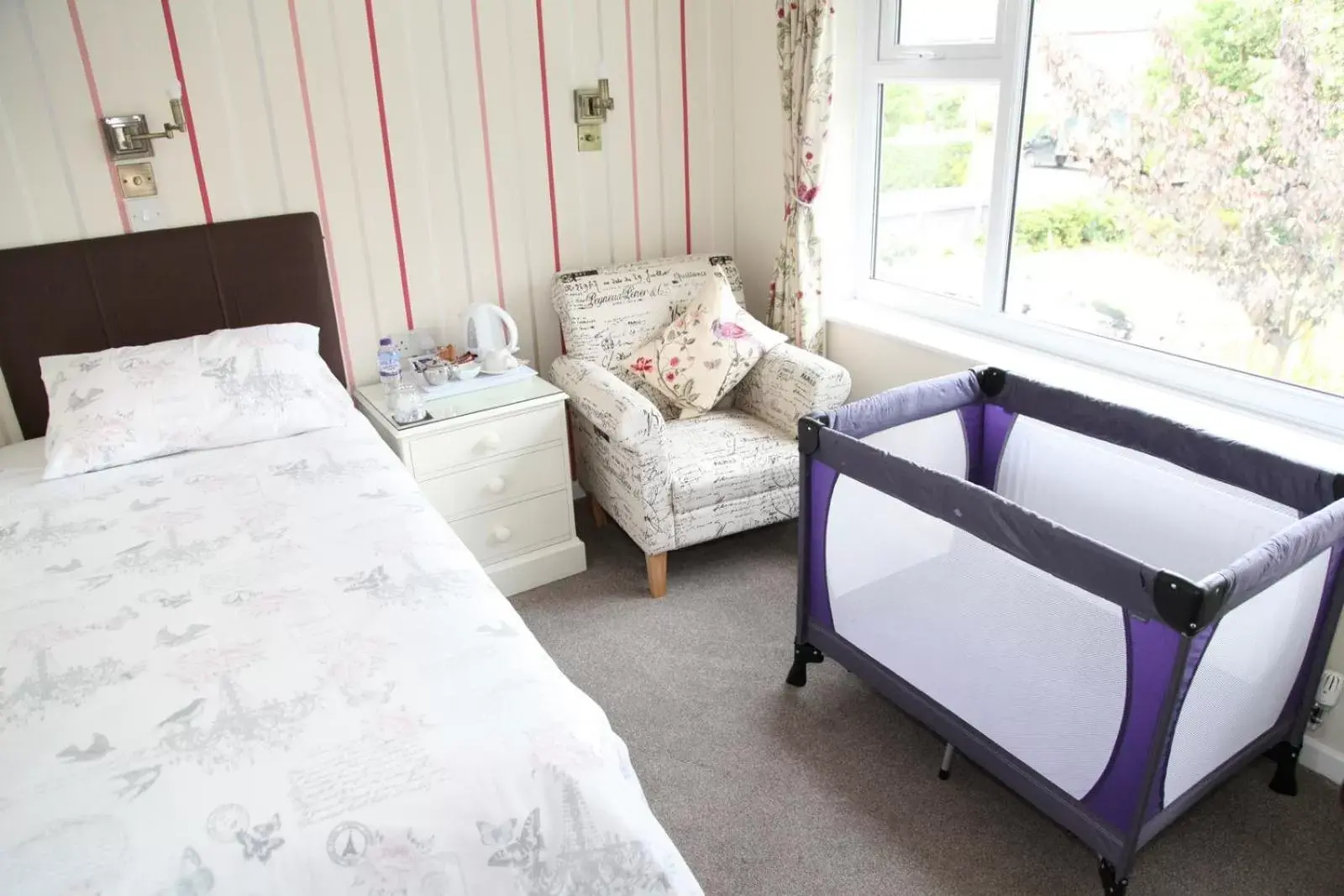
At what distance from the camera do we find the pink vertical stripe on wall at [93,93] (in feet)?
7.76

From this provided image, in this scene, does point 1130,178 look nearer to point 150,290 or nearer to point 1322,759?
point 1322,759

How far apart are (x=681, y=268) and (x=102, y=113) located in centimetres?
178

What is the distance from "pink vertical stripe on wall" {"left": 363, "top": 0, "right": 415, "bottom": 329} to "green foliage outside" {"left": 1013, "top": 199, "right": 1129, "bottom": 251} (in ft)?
6.33

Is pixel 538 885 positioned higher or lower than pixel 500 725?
lower

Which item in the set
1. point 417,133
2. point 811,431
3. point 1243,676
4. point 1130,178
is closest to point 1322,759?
point 1243,676

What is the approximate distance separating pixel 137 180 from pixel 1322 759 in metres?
3.31

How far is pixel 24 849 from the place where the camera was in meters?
1.14

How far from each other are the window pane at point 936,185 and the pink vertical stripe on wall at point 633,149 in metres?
0.87

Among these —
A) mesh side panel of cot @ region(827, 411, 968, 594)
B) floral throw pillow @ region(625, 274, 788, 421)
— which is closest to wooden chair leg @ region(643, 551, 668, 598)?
floral throw pillow @ region(625, 274, 788, 421)

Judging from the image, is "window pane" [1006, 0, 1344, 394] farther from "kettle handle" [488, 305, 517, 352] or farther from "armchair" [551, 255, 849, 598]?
"kettle handle" [488, 305, 517, 352]

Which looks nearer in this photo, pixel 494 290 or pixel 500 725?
pixel 500 725

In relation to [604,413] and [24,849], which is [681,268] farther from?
[24,849]

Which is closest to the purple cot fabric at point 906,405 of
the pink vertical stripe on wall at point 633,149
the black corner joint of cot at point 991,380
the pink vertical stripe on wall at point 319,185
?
the black corner joint of cot at point 991,380

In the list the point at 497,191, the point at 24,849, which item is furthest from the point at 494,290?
the point at 24,849
